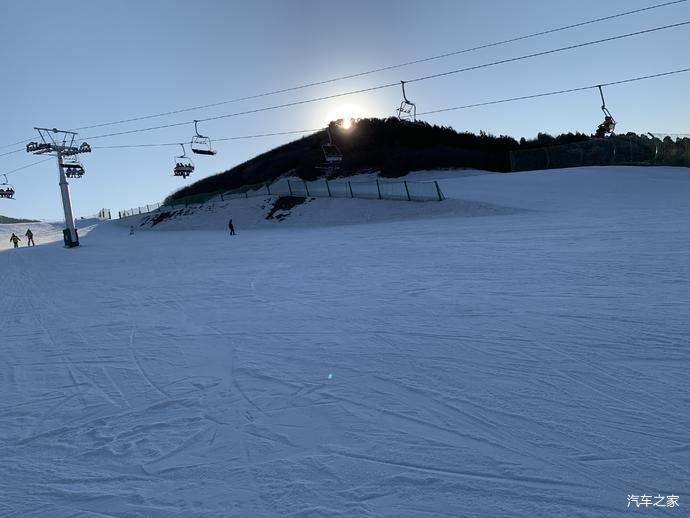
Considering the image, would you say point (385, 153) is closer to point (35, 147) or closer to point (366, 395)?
point (35, 147)

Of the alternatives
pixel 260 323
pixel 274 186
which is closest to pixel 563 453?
pixel 260 323

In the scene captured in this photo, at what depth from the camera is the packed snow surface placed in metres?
2.85

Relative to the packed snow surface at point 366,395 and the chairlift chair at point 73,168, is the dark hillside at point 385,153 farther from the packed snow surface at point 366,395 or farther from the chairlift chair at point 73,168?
the packed snow surface at point 366,395

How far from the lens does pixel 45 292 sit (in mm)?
12367

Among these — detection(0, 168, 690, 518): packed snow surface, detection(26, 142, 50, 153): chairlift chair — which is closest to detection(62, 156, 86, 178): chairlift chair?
detection(26, 142, 50, 153): chairlift chair

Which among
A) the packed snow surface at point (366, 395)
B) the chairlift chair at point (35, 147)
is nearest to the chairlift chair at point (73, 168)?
the chairlift chair at point (35, 147)

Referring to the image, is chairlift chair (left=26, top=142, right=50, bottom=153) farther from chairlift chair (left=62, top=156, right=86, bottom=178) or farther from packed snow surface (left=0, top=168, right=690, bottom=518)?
packed snow surface (left=0, top=168, right=690, bottom=518)

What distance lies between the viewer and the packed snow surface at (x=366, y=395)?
9.35ft

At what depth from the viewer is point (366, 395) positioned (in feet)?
13.7

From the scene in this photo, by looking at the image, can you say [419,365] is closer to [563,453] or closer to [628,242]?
[563,453]

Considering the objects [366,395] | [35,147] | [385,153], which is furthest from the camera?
[385,153]

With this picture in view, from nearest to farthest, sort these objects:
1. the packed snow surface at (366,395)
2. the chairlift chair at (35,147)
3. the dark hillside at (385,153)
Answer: the packed snow surface at (366,395)
the chairlift chair at (35,147)
the dark hillside at (385,153)

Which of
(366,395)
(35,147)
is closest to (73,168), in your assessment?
(35,147)

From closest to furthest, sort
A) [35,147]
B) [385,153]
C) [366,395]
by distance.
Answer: [366,395] < [35,147] < [385,153]
